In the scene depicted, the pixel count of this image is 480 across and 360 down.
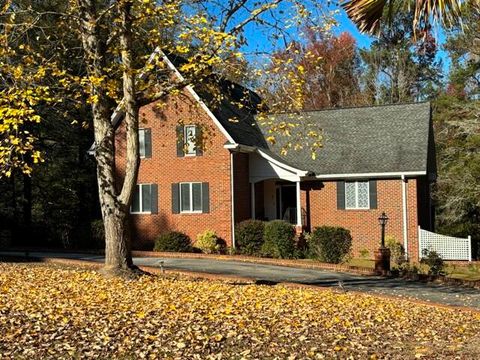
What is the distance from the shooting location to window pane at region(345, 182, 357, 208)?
2362cm

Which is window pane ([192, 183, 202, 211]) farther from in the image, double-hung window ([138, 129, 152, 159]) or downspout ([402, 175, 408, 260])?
downspout ([402, 175, 408, 260])

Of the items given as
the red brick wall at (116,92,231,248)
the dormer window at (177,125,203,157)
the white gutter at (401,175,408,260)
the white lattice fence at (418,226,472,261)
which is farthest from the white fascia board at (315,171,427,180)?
the dormer window at (177,125,203,157)

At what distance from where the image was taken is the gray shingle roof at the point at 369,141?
23.3m

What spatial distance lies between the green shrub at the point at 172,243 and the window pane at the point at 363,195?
6.90m

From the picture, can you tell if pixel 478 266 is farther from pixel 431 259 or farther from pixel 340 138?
pixel 340 138

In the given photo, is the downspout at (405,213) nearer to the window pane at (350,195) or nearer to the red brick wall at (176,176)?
the window pane at (350,195)

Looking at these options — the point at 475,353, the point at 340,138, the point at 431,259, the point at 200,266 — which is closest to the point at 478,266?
the point at 431,259

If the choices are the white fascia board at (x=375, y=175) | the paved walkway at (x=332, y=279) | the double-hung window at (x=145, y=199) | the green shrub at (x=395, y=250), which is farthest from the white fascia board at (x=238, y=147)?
the green shrub at (x=395, y=250)

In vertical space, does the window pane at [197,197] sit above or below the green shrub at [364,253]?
above

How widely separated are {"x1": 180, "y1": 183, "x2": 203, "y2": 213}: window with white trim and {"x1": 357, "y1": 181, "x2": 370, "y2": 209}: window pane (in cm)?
631

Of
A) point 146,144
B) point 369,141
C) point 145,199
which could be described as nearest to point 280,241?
point 369,141

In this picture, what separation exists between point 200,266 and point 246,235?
14.6 ft

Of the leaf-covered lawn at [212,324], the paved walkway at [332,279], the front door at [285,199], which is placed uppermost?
the front door at [285,199]

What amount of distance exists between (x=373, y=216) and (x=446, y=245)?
286cm
